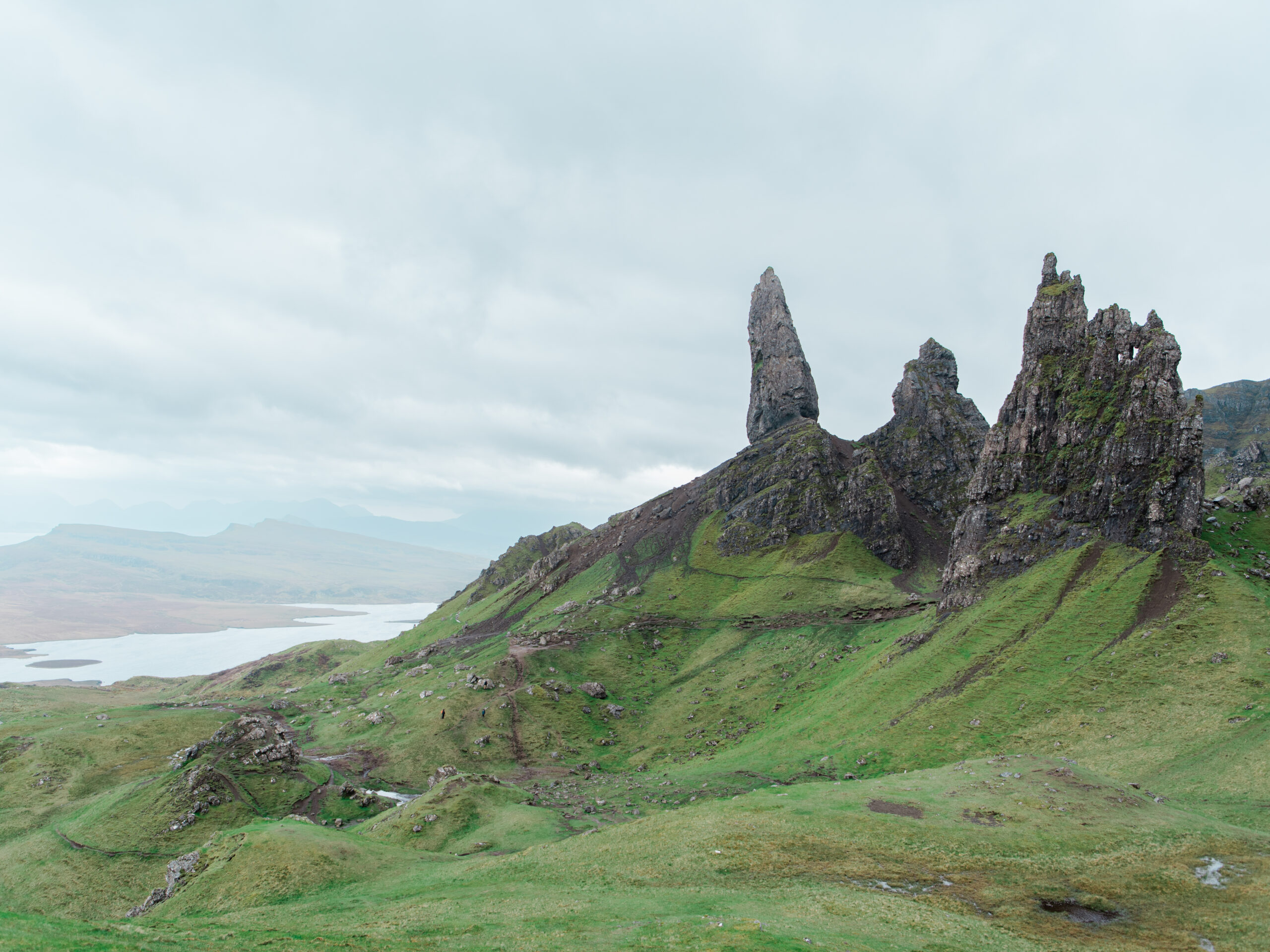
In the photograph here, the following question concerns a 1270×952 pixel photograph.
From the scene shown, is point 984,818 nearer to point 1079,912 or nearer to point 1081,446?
point 1079,912

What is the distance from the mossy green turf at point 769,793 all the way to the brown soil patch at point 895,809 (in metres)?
0.75

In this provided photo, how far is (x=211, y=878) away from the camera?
47.4m

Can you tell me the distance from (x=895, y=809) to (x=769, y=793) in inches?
506

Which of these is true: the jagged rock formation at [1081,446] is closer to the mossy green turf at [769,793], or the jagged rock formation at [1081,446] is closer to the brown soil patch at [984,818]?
the mossy green turf at [769,793]

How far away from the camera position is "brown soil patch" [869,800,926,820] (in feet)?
151

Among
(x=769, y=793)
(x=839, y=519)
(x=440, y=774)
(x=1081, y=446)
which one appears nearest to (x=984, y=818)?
(x=769, y=793)

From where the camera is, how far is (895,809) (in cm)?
4756

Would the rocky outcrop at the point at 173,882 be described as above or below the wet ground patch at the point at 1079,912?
below

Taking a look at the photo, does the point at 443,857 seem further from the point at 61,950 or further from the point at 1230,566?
the point at 1230,566

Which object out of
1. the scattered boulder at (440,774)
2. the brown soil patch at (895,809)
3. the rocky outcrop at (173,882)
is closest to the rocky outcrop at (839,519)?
the scattered boulder at (440,774)

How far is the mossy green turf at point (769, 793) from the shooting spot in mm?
33469

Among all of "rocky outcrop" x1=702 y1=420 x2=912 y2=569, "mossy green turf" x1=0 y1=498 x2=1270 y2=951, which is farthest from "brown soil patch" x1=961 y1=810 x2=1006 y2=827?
"rocky outcrop" x1=702 y1=420 x2=912 y2=569

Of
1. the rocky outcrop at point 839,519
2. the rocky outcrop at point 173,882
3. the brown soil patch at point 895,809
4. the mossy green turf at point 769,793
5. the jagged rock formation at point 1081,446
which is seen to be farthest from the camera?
the rocky outcrop at point 839,519

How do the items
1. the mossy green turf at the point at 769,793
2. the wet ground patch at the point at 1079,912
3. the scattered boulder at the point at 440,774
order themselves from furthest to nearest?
the scattered boulder at the point at 440,774 → the mossy green turf at the point at 769,793 → the wet ground patch at the point at 1079,912
